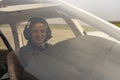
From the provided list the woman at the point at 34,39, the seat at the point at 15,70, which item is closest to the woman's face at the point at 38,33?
the woman at the point at 34,39

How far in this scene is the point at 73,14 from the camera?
224 centimetres

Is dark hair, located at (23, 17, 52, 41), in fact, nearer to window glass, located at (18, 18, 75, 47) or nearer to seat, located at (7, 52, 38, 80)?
window glass, located at (18, 18, 75, 47)

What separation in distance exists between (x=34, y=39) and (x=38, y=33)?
45 millimetres

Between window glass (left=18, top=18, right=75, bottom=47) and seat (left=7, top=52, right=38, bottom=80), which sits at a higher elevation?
window glass (left=18, top=18, right=75, bottom=47)

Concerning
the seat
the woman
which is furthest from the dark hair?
the seat

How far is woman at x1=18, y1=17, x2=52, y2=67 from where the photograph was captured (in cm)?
210

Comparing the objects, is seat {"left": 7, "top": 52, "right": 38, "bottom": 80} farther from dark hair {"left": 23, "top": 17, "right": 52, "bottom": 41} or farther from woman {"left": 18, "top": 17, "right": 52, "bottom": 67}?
dark hair {"left": 23, "top": 17, "right": 52, "bottom": 41}

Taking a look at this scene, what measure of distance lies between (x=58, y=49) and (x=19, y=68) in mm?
267

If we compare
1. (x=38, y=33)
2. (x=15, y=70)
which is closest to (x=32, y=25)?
(x=38, y=33)

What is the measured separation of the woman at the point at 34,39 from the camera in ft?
6.89

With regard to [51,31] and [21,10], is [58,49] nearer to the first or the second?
[51,31]

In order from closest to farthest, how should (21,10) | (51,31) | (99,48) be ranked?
(99,48)
(51,31)
(21,10)

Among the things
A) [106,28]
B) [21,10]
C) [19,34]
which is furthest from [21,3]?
[106,28]

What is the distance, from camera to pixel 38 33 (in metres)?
2.15
